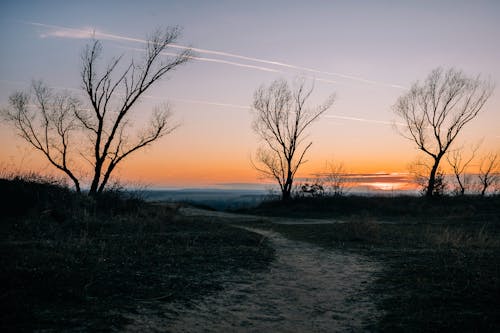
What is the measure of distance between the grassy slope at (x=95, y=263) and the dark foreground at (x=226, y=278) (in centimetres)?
2

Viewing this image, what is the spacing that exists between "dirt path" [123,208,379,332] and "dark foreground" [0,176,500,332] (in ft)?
0.09

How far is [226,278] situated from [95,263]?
2.28m

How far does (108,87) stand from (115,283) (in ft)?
63.0

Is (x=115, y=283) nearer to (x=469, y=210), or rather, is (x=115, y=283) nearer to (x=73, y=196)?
(x=73, y=196)

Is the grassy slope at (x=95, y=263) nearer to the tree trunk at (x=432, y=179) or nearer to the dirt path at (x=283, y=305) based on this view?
the dirt path at (x=283, y=305)

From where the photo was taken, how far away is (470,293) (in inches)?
252

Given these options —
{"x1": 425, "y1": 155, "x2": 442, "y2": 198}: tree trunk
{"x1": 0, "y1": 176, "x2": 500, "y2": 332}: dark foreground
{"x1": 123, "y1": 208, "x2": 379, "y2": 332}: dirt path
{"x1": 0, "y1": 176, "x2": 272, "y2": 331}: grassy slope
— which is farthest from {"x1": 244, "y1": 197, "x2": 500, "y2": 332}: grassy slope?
{"x1": 425, "y1": 155, "x2": 442, "y2": 198}: tree trunk

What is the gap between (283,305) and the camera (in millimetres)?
6086

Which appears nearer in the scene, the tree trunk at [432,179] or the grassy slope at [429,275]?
the grassy slope at [429,275]

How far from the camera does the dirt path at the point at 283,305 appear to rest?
512cm

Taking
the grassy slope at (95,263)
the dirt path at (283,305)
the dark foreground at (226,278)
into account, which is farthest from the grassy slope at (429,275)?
the grassy slope at (95,263)

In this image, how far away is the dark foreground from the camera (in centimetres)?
514

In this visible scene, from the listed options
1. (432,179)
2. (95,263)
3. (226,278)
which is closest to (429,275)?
(226,278)

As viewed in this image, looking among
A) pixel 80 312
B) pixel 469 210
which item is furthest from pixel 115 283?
pixel 469 210
